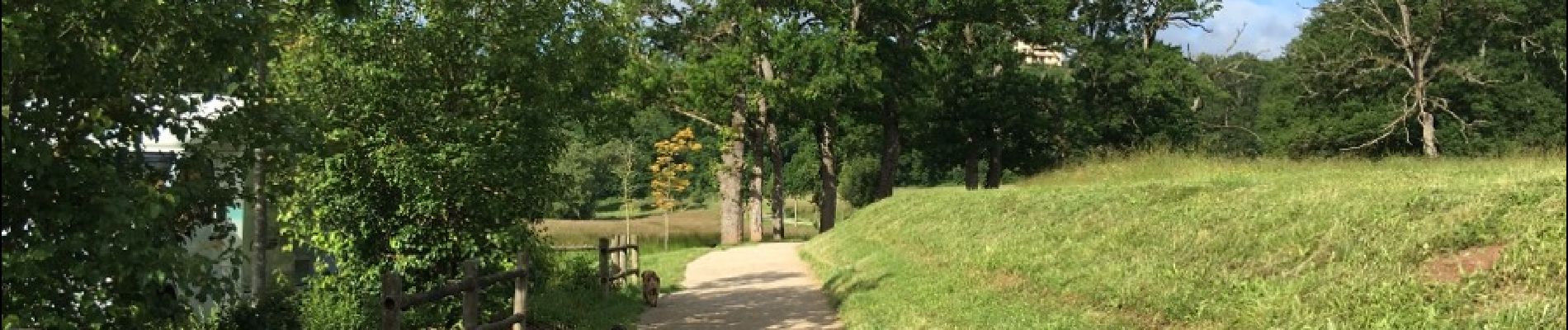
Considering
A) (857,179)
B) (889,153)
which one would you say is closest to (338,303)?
(889,153)

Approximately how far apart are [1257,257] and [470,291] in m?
5.98

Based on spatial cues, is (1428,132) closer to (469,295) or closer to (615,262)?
(615,262)

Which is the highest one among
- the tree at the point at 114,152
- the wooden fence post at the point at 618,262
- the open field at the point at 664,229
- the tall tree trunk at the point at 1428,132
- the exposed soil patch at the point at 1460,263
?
the tall tree trunk at the point at 1428,132

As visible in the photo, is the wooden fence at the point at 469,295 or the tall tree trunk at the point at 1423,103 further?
the tall tree trunk at the point at 1423,103

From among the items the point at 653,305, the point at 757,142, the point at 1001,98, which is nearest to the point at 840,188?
the point at 1001,98

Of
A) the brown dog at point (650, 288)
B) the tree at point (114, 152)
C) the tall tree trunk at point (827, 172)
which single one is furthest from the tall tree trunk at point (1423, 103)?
the tree at point (114, 152)

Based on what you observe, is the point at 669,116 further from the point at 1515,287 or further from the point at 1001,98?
the point at 1515,287

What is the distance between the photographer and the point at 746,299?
48.3ft

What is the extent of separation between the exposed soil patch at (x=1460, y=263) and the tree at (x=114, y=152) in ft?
21.3

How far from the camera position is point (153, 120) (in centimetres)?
446

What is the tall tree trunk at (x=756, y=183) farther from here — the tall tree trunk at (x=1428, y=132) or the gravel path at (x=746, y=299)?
the tall tree trunk at (x=1428, y=132)

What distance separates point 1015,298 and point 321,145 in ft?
21.4

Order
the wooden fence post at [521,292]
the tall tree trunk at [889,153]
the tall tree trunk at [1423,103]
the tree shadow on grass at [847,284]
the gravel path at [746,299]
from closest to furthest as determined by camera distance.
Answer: the wooden fence post at [521,292] < the gravel path at [746,299] < the tree shadow on grass at [847,284] < the tall tree trunk at [1423,103] < the tall tree trunk at [889,153]

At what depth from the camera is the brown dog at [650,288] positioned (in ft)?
46.6
